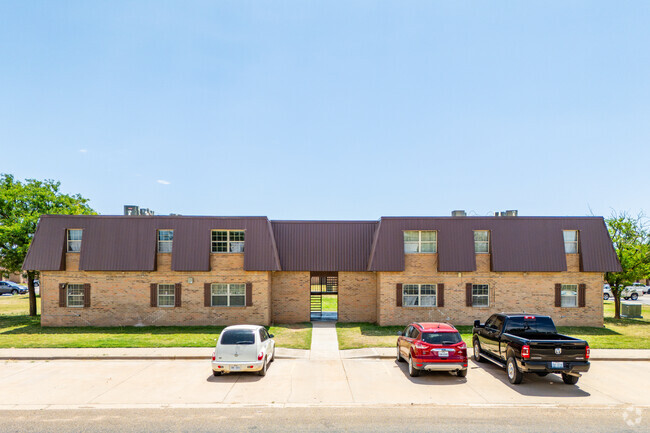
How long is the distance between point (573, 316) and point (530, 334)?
12.5 metres

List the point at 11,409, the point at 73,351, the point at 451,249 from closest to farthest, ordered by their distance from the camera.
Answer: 1. the point at 11,409
2. the point at 73,351
3. the point at 451,249

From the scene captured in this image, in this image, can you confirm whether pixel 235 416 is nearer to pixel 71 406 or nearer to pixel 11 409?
pixel 71 406

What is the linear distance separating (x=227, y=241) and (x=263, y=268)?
114 inches

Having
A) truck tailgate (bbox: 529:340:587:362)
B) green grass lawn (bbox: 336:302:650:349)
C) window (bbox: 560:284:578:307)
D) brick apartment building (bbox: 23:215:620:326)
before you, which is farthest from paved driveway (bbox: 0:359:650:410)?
window (bbox: 560:284:578:307)

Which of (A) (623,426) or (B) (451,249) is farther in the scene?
(B) (451,249)

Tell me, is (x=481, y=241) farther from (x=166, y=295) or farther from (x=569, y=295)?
(x=166, y=295)

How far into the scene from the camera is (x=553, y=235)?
80.4 ft

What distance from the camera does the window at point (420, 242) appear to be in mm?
24609

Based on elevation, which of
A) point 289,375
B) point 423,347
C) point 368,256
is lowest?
point 289,375

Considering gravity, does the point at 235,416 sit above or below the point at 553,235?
below

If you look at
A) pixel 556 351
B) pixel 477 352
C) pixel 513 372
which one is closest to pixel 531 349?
pixel 556 351

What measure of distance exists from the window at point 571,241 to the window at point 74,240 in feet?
94.5

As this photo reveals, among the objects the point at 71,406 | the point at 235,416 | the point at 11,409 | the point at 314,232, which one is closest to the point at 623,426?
the point at 235,416

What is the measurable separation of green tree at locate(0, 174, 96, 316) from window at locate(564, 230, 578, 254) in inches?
1326
